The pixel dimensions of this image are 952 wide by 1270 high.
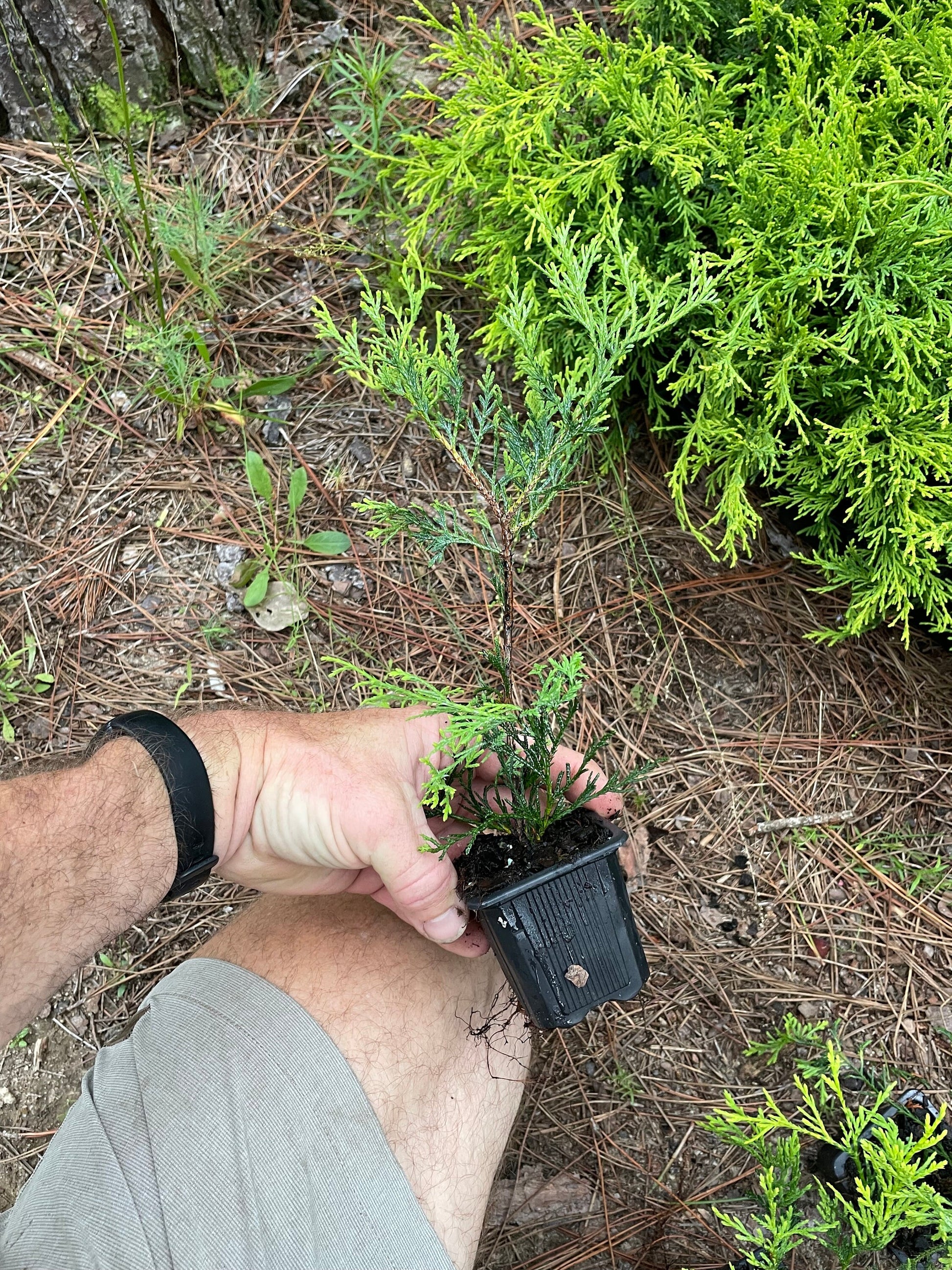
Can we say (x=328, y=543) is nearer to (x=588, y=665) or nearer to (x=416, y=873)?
(x=588, y=665)

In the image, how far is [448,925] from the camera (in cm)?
203

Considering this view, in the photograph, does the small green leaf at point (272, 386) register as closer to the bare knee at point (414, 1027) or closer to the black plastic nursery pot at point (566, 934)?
the bare knee at point (414, 1027)

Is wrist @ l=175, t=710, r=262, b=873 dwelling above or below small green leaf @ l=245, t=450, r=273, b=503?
below

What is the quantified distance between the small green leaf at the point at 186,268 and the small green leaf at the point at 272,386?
344 millimetres

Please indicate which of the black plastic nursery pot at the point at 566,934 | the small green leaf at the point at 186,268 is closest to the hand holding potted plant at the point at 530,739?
the black plastic nursery pot at the point at 566,934

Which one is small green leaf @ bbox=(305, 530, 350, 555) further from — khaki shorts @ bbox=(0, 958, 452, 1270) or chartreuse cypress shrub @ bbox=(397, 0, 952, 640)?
khaki shorts @ bbox=(0, 958, 452, 1270)

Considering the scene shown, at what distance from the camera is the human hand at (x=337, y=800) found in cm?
194

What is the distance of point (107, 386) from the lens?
9.75ft

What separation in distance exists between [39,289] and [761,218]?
2338 millimetres

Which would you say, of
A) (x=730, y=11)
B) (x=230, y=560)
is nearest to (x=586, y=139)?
(x=730, y=11)

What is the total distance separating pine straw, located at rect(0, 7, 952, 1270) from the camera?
8.42 ft

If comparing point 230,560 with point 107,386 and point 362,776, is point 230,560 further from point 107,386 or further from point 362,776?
point 362,776

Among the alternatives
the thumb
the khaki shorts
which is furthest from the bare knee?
the thumb

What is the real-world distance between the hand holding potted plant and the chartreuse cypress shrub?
0.41 m
